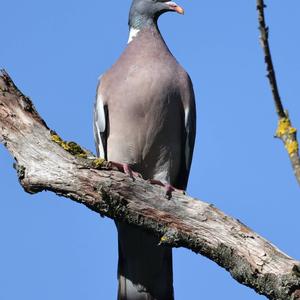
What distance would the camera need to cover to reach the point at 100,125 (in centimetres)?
597

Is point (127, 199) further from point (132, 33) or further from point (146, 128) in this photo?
point (132, 33)

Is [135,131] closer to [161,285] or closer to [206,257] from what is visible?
[161,285]

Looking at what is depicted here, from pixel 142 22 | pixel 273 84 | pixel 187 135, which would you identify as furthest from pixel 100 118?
pixel 273 84

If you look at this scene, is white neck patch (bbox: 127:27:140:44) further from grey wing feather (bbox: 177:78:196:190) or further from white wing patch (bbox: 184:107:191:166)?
white wing patch (bbox: 184:107:191:166)

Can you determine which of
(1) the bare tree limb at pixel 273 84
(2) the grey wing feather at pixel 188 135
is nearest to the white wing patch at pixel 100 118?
(2) the grey wing feather at pixel 188 135

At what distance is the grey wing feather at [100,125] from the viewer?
19.5 ft

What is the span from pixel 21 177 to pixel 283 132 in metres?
2.13

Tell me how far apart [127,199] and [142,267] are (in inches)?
56.0

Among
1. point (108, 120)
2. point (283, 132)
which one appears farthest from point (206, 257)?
point (108, 120)

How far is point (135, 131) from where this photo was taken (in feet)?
19.1

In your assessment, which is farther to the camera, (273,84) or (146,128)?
(146,128)

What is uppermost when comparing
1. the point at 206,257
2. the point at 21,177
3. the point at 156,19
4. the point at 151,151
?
the point at 156,19

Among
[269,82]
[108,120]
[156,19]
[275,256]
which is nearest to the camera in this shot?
[269,82]

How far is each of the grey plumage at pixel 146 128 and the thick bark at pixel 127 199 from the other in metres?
1.27
